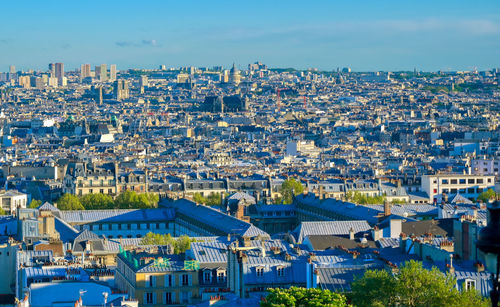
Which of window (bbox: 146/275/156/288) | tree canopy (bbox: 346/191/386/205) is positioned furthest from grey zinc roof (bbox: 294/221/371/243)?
tree canopy (bbox: 346/191/386/205)

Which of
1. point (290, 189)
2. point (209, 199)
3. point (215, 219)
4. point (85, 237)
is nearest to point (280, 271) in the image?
point (85, 237)

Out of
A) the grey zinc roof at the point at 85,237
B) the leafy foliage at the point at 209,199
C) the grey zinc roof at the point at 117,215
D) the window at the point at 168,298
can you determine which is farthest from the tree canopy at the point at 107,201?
the window at the point at 168,298

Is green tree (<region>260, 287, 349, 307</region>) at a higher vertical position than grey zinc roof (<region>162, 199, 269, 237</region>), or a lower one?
higher

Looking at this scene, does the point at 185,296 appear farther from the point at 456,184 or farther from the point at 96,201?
the point at 456,184

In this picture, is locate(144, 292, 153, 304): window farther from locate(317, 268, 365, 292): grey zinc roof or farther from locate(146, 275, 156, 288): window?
locate(317, 268, 365, 292): grey zinc roof

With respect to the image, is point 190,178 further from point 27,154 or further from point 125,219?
point 27,154

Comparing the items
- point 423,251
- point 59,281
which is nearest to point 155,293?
point 59,281
